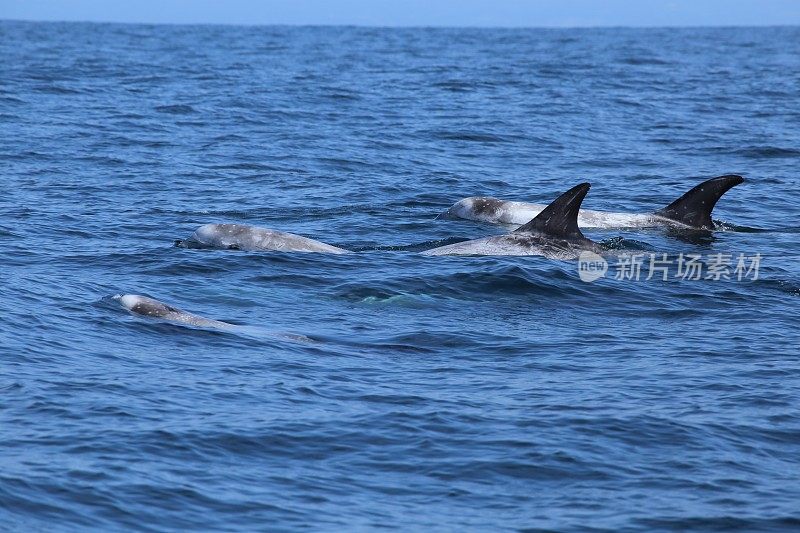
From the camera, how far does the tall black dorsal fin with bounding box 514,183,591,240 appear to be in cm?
1845

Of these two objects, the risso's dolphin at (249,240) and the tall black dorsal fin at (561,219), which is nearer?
the tall black dorsal fin at (561,219)

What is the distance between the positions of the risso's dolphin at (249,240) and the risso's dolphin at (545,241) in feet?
5.56

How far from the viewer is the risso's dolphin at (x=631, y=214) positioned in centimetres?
2148

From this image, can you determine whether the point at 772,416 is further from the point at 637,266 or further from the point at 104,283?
the point at 104,283

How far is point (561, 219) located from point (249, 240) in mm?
4555

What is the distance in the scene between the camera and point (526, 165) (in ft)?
100.0

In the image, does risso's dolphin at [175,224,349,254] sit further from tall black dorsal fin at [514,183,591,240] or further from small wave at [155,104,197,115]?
small wave at [155,104,197,115]

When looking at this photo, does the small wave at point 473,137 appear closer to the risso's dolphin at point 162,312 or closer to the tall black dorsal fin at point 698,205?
the tall black dorsal fin at point 698,205

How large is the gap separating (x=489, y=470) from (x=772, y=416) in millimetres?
3008

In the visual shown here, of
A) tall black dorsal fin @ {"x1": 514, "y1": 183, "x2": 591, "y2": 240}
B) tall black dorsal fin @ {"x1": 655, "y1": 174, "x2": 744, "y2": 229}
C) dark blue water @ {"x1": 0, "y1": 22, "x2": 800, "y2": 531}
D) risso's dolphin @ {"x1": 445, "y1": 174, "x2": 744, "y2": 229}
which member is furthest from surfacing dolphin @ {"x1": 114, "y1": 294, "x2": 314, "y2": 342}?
tall black dorsal fin @ {"x1": 655, "y1": 174, "x2": 744, "y2": 229}

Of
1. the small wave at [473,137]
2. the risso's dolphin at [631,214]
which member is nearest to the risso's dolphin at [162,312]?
the risso's dolphin at [631,214]

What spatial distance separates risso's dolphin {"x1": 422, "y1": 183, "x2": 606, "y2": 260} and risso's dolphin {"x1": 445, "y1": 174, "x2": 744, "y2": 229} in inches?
110

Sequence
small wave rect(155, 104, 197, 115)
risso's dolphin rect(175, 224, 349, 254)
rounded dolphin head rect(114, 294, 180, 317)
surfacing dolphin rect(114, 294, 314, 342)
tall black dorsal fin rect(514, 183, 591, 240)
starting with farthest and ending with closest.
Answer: small wave rect(155, 104, 197, 115), risso's dolphin rect(175, 224, 349, 254), tall black dorsal fin rect(514, 183, 591, 240), rounded dolphin head rect(114, 294, 180, 317), surfacing dolphin rect(114, 294, 314, 342)

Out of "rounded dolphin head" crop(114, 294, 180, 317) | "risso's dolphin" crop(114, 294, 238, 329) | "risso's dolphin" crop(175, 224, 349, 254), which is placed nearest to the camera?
"risso's dolphin" crop(114, 294, 238, 329)
